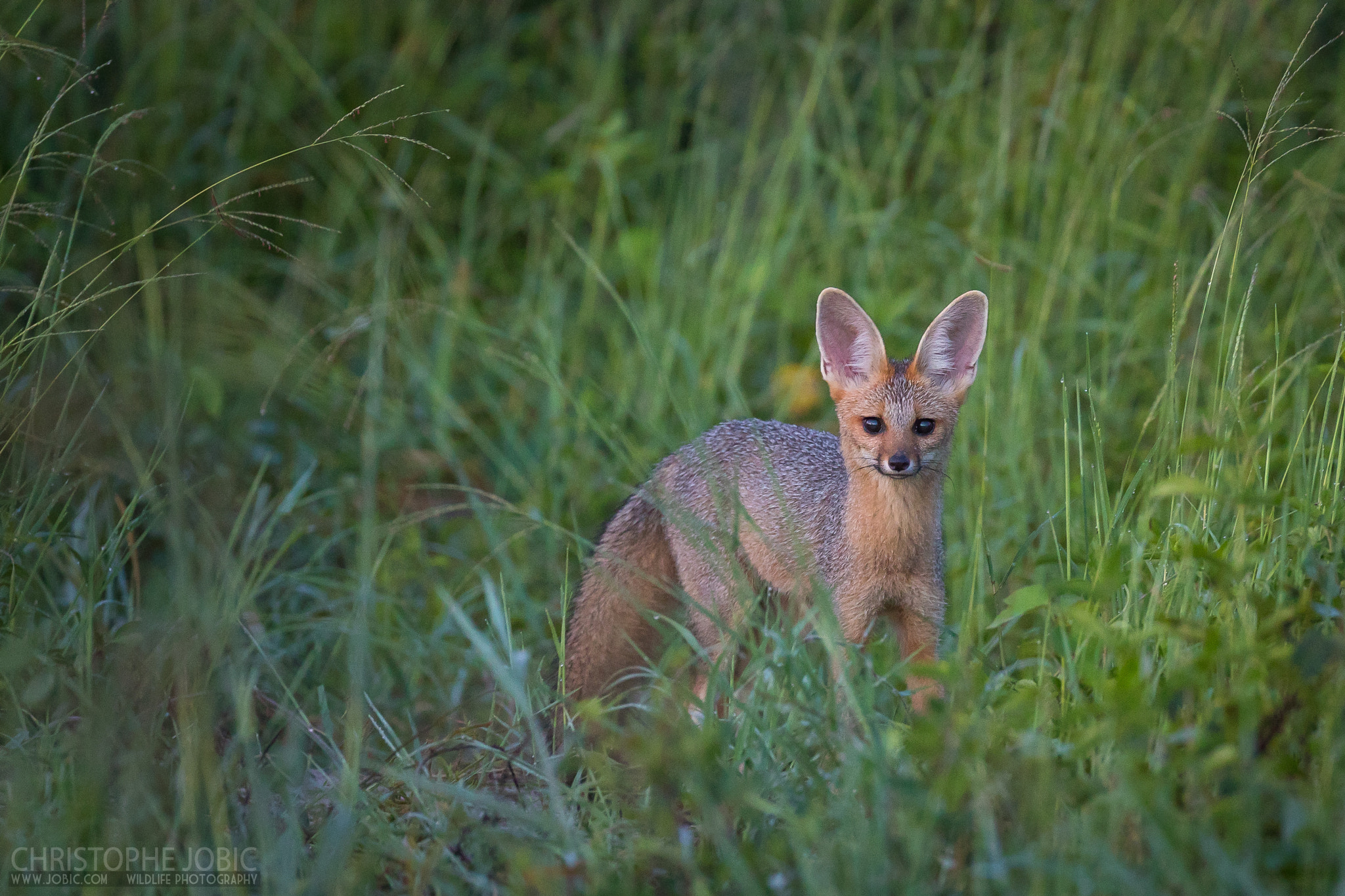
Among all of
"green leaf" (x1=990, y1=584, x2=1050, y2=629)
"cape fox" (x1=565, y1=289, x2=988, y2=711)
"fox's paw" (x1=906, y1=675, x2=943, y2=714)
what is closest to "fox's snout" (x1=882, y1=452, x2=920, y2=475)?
"cape fox" (x1=565, y1=289, x2=988, y2=711)

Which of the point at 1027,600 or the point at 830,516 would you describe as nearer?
the point at 1027,600

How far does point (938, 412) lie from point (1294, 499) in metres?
1.18

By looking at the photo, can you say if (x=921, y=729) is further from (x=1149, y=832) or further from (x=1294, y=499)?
(x=1294, y=499)

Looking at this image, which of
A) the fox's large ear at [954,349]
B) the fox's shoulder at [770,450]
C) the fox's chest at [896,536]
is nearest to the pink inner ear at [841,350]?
the fox's large ear at [954,349]

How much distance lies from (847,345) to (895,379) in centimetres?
22

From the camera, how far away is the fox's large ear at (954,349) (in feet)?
12.4

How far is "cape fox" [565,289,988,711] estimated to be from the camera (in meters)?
3.66

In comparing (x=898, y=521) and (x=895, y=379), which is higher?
(x=895, y=379)

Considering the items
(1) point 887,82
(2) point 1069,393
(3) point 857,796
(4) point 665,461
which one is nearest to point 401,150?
(1) point 887,82

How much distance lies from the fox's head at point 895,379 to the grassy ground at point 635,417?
23 cm

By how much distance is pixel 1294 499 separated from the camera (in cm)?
277

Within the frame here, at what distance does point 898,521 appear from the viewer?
3676mm

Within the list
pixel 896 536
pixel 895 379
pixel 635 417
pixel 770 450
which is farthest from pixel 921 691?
pixel 635 417

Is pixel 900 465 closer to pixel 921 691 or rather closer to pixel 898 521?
pixel 898 521
